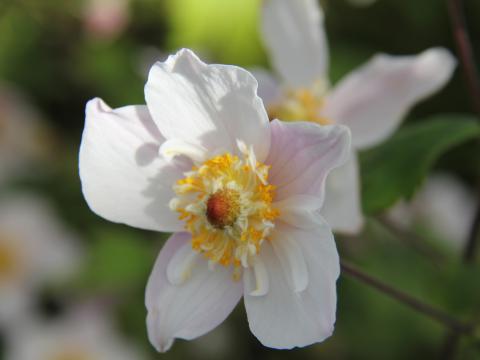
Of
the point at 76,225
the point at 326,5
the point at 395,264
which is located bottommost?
the point at 395,264

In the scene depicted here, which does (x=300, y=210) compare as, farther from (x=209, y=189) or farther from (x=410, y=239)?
(x=410, y=239)

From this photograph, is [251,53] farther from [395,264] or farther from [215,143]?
[215,143]

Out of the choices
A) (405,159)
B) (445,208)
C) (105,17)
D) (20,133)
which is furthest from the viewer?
(20,133)

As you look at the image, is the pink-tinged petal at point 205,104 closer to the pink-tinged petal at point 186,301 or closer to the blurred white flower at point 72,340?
the pink-tinged petal at point 186,301

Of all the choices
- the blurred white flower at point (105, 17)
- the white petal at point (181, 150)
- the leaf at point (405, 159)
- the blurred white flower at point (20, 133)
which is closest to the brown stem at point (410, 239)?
the leaf at point (405, 159)

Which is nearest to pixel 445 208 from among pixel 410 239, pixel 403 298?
pixel 410 239

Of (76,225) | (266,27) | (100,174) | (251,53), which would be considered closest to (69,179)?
(76,225)

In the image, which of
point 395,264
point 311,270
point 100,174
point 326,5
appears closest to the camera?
point 311,270
